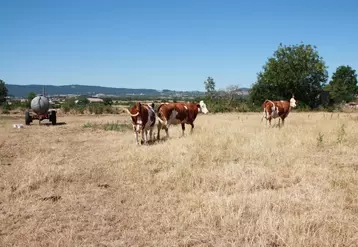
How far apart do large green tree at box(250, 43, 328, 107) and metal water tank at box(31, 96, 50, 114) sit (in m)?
24.2

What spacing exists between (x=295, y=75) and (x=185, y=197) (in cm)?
3294

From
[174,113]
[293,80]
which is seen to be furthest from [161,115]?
[293,80]

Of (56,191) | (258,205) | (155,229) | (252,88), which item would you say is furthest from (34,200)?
(252,88)

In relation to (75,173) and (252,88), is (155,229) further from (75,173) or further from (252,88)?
(252,88)

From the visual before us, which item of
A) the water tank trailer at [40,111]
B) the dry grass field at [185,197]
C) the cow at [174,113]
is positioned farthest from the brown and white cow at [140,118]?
the water tank trailer at [40,111]

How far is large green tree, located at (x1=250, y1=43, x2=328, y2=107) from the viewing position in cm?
3562

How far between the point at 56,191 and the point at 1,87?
261 ft

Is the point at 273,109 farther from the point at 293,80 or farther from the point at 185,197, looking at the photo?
the point at 293,80

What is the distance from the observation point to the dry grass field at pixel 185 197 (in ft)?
13.8

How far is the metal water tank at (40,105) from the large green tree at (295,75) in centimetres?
2418

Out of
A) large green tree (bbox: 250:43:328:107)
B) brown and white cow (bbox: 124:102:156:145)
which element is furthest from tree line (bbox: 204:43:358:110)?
brown and white cow (bbox: 124:102:156:145)

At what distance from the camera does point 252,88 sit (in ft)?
128

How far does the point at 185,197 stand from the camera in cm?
560

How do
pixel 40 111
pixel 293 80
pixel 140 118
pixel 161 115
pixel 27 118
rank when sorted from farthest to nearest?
pixel 293 80 → pixel 40 111 → pixel 27 118 → pixel 161 115 → pixel 140 118
